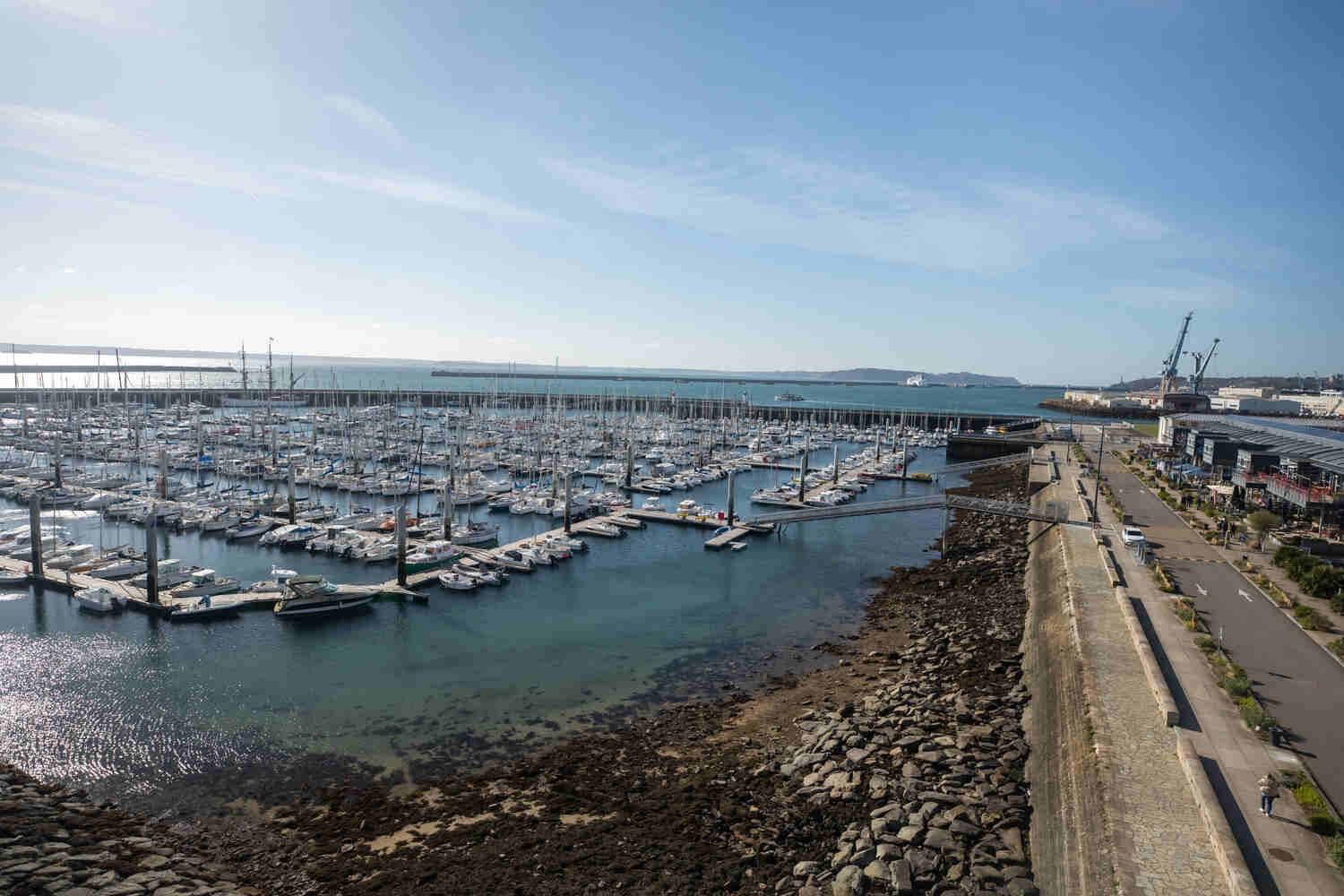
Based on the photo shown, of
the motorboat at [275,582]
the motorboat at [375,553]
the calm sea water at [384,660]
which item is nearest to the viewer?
the calm sea water at [384,660]


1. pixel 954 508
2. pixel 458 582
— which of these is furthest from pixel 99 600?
pixel 954 508

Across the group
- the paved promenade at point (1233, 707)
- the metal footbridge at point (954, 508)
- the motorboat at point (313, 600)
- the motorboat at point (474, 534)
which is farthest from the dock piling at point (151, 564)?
the paved promenade at point (1233, 707)

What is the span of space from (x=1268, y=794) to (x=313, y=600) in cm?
2724

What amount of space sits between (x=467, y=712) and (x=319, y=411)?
90432 millimetres

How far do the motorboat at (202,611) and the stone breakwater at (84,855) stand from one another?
10.7m

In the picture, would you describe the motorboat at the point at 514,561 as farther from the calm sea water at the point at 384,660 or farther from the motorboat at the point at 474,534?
the motorboat at the point at 474,534

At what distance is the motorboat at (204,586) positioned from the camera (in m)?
27.4


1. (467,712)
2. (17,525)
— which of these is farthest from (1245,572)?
(17,525)

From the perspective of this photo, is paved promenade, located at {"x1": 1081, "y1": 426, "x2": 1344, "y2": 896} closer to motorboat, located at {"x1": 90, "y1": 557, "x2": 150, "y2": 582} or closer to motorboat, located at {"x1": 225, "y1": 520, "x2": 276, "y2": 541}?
motorboat, located at {"x1": 90, "y1": 557, "x2": 150, "y2": 582}

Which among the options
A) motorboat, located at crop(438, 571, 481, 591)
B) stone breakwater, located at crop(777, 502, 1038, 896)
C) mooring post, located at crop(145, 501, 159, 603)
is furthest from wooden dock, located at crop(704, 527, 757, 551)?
mooring post, located at crop(145, 501, 159, 603)

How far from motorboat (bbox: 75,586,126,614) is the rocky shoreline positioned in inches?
516

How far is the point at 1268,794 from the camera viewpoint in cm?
1036

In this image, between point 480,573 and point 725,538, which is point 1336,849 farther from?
point 725,538

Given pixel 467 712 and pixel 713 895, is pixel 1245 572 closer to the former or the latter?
pixel 713 895
